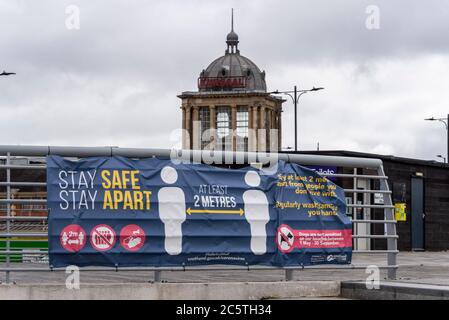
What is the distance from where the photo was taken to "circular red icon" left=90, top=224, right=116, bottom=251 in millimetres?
10969

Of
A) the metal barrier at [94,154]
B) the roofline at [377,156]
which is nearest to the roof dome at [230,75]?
the roofline at [377,156]

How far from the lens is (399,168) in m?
37.2

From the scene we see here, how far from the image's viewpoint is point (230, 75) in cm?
17775

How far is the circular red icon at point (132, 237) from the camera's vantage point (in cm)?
1105

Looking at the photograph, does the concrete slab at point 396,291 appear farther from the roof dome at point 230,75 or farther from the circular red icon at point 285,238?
the roof dome at point 230,75

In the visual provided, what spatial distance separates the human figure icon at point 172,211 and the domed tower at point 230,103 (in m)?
161

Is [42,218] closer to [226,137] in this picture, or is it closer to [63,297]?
[63,297]

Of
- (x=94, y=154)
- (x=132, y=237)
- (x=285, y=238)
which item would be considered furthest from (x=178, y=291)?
(x=94, y=154)

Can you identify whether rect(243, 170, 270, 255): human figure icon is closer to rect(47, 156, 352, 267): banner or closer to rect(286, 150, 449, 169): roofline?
rect(47, 156, 352, 267): banner

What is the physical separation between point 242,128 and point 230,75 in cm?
1041

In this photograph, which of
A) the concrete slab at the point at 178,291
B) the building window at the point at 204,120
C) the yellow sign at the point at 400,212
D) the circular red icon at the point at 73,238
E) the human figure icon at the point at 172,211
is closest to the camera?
the concrete slab at the point at 178,291

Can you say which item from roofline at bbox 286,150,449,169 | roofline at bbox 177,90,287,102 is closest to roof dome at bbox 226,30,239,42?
roofline at bbox 177,90,287,102

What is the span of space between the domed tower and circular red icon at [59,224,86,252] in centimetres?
16204
